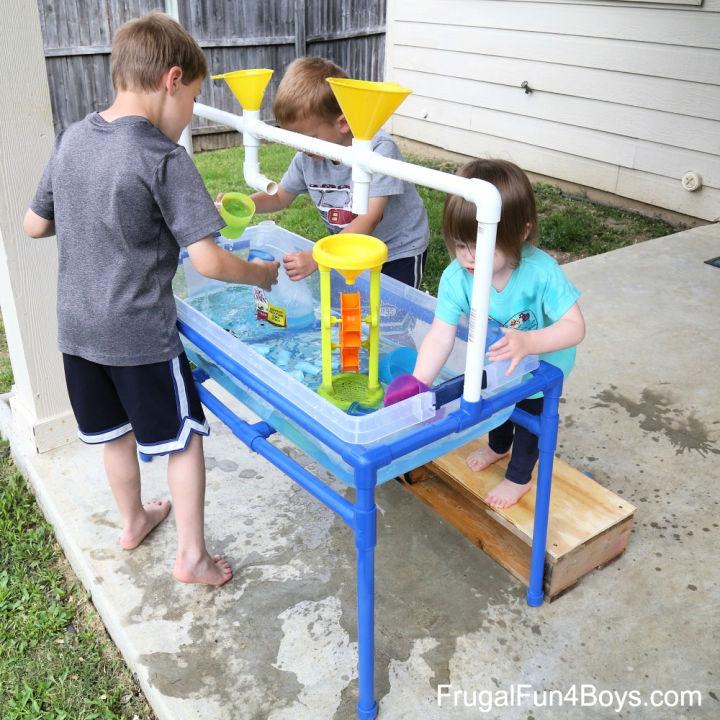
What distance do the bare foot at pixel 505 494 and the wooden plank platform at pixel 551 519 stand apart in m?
0.02

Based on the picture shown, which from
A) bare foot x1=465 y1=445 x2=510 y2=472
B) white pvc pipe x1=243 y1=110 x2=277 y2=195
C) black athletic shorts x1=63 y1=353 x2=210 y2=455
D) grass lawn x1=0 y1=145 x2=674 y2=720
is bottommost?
grass lawn x1=0 y1=145 x2=674 y2=720

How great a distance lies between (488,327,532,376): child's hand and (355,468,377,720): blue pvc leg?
362mm

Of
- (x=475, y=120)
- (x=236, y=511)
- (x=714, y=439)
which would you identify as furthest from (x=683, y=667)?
(x=475, y=120)

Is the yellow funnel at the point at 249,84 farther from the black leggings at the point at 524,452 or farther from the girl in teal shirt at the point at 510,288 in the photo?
the black leggings at the point at 524,452

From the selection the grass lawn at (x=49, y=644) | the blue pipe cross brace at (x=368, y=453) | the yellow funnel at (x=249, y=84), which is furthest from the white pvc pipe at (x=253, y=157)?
the grass lawn at (x=49, y=644)

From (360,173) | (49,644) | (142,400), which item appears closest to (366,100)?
(360,173)

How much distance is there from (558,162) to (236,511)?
15.0 ft

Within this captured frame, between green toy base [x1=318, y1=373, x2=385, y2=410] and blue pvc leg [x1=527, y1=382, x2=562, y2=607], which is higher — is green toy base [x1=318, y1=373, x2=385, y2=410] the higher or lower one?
the higher one

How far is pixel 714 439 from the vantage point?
110 inches

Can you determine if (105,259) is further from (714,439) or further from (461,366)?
(714,439)

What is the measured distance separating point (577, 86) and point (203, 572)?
484 centimetres

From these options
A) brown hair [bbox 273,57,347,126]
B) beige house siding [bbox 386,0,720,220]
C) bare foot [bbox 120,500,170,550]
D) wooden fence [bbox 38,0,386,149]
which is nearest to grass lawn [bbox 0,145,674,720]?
bare foot [bbox 120,500,170,550]

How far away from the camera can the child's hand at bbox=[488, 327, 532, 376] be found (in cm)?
159

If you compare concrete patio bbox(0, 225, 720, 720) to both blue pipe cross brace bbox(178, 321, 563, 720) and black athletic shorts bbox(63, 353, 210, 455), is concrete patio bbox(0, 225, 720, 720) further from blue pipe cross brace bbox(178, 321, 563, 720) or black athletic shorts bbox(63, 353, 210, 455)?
black athletic shorts bbox(63, 353, 210, 455)
